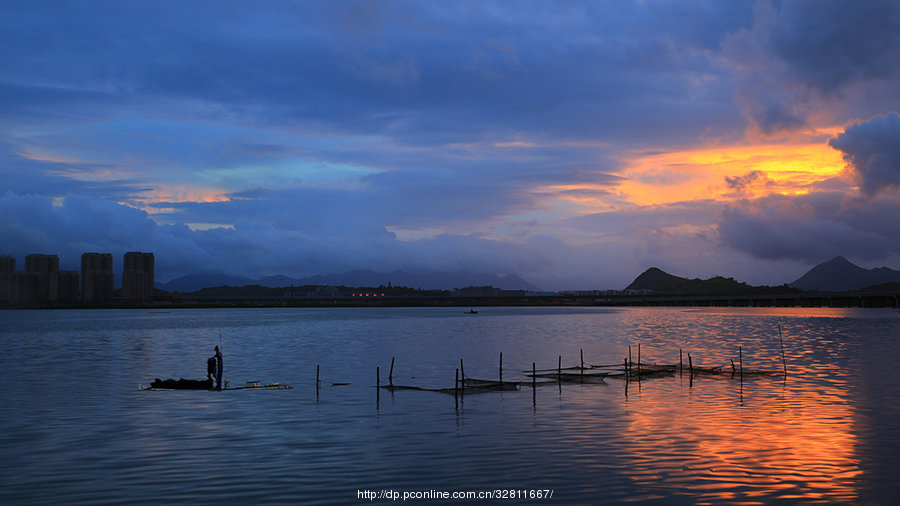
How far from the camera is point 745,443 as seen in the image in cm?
3350

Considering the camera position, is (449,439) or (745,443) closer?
(745,443)

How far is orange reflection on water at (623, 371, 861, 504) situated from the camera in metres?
25.7

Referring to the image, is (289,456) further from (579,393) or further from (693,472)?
Answer: (579,393)

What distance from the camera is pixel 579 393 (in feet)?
174

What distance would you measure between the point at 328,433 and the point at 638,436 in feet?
52.1

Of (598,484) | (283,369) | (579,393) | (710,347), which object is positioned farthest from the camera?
(710,347)

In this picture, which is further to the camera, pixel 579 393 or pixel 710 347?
pixel 710 347

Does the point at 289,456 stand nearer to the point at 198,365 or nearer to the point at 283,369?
the point at 283,369

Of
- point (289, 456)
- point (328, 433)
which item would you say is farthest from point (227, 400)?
point (289, 456)

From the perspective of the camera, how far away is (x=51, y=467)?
29.0m

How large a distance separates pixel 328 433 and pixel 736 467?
64.8ft

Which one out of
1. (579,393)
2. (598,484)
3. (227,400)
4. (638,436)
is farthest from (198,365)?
(598,484)

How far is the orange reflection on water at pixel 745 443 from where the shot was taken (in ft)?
84.3

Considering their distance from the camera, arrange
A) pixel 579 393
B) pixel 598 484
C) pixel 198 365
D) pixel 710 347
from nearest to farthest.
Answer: pixel 598 484, pixel 579 393, pixel 198 365, pixel 710 347
